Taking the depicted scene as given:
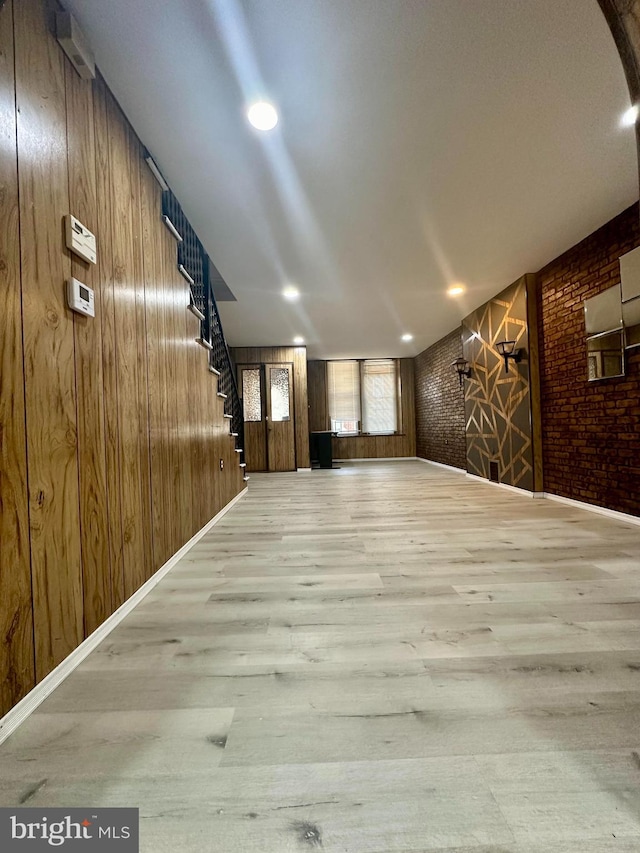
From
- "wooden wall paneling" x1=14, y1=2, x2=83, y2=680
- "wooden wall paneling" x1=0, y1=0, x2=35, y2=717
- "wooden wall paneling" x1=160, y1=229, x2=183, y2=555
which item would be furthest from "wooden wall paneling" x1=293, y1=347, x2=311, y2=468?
"wooden wall paneling" x1=0, y1=0, x2=35, y2=717

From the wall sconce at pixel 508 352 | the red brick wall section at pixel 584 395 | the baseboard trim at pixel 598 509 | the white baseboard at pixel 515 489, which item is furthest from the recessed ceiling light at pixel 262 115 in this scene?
the white baseboard at pixel 515 489

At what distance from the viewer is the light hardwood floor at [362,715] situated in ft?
2.66

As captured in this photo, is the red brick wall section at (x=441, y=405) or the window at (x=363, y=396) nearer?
the red brick wall section at (x=441, y=405)

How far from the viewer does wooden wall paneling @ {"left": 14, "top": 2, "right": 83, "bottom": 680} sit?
1223 millimetres

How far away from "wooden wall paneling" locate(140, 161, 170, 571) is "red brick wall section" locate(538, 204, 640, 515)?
12.5ft

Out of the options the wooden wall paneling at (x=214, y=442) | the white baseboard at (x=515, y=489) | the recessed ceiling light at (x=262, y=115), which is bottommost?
the white baseboard at (x=515, y=489)

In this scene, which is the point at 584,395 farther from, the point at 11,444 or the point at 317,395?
the point at 317,395

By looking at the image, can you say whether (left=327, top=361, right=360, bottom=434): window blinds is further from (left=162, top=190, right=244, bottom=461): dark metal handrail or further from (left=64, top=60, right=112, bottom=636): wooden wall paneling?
(left=64, top=60, right=112, bottom=636): wooden wall paneling

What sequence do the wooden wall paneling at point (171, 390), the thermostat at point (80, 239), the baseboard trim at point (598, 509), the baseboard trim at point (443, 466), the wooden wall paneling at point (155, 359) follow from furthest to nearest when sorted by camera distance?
the baseboard trim at point (443, 466), the baseboard trim at point (598, 509), the wooden wall paneling at point (171, 390), the wooden wall paneling at point (155, 359), the thermostat at point (80, 239)

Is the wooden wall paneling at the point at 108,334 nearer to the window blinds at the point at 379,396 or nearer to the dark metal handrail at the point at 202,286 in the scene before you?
the dark metal handrail at the point at 202,286

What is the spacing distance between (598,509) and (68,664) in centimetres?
423

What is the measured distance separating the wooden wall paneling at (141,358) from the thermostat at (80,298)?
0.48 m

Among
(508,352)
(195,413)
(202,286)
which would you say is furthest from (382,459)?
(195,413)

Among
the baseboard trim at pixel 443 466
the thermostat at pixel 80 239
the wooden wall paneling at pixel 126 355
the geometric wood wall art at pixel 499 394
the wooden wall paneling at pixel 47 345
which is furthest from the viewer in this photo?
the baseboard trim at pixel 443 466
